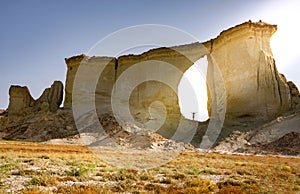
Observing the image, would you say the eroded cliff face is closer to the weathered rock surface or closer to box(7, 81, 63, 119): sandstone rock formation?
box(7, 81, 63, 119): sandstone rock formation

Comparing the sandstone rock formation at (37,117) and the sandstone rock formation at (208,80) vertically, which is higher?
the sandstone rock formation at (208,80)

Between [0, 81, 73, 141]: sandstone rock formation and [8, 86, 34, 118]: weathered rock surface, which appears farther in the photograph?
[8, 86, 34, 118]: weathered rock surface

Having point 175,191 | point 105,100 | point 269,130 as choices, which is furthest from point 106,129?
point 175,191

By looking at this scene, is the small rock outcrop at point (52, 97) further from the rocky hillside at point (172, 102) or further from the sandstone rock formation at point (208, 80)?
the sandstone rock formation at point (208, 80)

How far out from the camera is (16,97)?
56.2 meters

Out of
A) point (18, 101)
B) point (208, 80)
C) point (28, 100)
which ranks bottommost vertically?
point (18, 101)

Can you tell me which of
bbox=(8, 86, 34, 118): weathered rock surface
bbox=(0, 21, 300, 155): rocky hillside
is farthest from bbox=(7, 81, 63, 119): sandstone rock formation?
bbox=(0, 21, 300, 155): rocky hillside

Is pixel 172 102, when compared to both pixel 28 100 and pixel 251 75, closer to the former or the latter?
pixel 251 75

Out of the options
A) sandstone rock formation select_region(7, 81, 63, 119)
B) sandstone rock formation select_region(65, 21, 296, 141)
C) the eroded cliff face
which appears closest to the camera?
the eroded cliff face

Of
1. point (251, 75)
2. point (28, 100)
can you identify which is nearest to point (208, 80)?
point (251, 75)

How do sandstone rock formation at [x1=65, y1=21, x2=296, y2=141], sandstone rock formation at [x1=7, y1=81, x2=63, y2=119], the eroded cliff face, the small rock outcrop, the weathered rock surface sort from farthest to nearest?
the weathered rock surface
sandstone rock formation at [x1=7, y1=81, x2=63, y2=119]
the small rock outcrop
sandstone rock formation at [x1=65, y1=21, x2=296, y2=141]
the eroded cliff face

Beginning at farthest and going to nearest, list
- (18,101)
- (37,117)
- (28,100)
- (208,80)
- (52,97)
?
(28,100) → (18,101) → (52,97) → (37,117) → (208,80)

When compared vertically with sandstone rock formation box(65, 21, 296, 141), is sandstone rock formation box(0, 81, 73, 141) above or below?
below

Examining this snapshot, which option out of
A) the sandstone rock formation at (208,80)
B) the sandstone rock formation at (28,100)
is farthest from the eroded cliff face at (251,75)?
the sandstone rock formation at (28,100)
